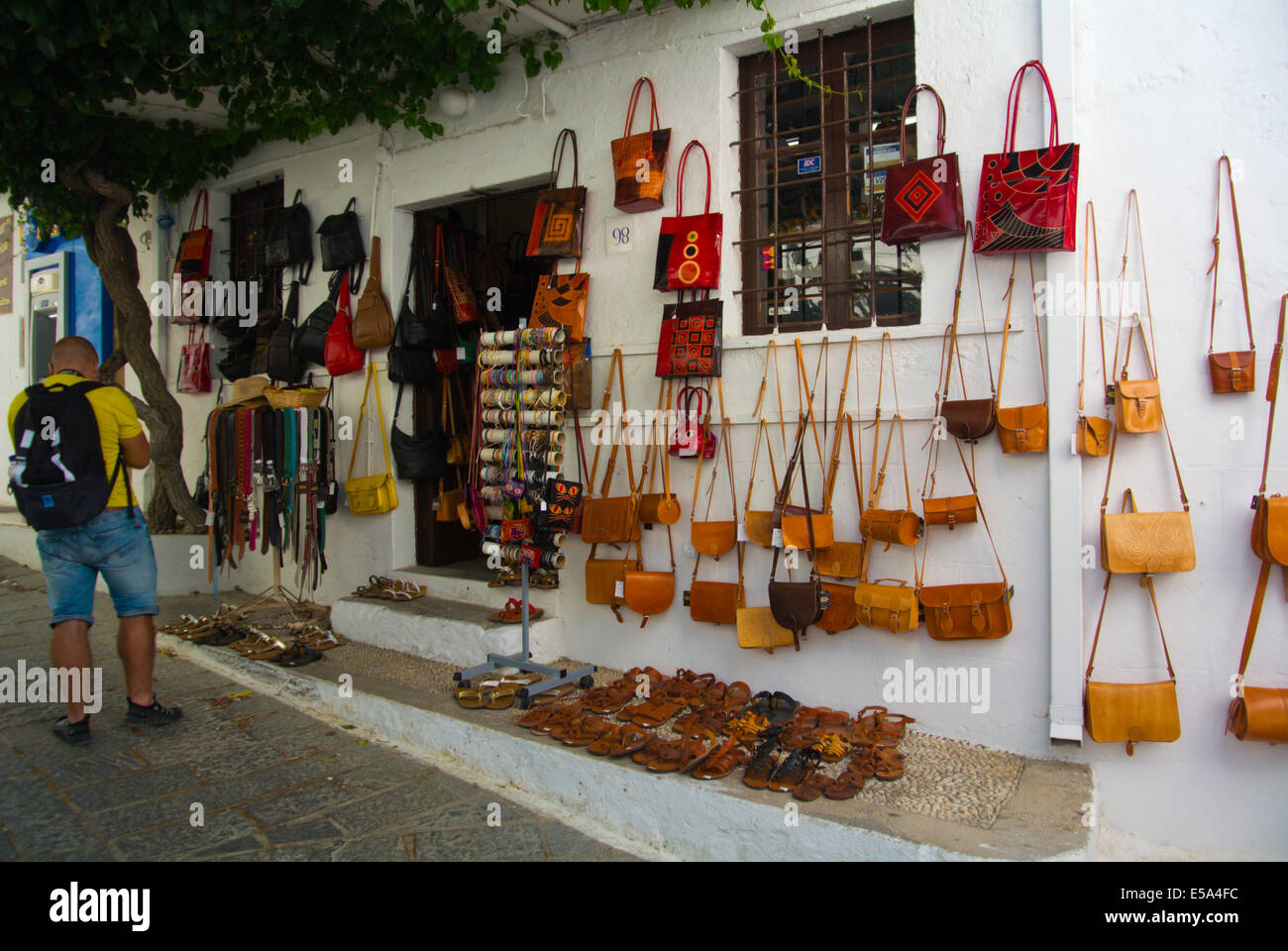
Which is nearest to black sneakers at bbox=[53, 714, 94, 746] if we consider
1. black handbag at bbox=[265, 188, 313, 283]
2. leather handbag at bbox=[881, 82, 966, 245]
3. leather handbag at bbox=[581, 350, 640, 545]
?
leather handbag at bbox=[581, 350, 640, 545]

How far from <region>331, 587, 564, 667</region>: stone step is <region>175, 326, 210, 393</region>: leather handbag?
3.27 meters

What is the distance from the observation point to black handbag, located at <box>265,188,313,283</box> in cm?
723

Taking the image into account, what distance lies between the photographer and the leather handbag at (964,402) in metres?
4.11

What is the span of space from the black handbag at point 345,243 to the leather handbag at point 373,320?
26 centimetres

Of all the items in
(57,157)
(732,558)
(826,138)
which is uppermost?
(57,157)

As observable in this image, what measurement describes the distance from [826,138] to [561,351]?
188cm

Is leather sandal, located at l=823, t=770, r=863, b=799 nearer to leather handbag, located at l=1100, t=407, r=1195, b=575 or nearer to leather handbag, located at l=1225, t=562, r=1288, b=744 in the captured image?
leather handbag, located at l=1100, t=407, r=1195, b=575

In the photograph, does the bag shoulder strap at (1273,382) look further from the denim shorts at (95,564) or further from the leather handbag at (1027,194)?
the denim shorts at (95,564)

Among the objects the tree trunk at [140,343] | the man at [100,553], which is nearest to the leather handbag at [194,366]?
the tree trunk at [140,343]

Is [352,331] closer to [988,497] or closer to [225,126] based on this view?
[225,126]

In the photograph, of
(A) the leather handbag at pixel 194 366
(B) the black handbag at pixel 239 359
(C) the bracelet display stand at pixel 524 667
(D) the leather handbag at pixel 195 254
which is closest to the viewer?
(C) the bracelet display stand at pixel 524 667

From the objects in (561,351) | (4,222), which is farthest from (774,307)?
(4,222)

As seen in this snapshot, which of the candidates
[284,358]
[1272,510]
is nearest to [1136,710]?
[1272,510]

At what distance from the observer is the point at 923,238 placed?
4355mm
